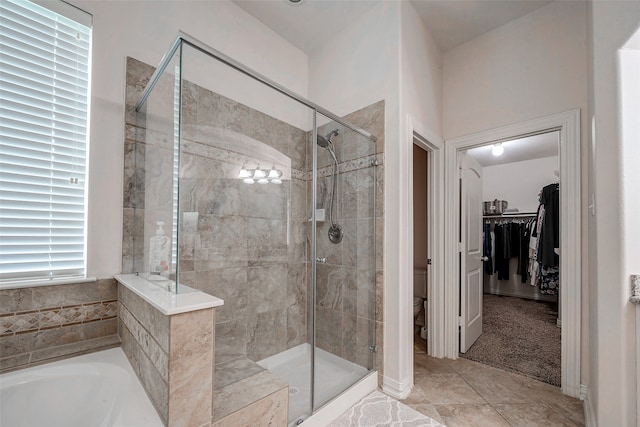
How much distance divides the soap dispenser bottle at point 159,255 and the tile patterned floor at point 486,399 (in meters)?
1.77

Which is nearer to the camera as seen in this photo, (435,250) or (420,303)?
(435,250)

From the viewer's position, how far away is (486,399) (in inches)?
75.5

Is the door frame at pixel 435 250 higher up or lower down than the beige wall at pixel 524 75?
lower down

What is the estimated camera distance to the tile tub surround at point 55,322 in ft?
4.39

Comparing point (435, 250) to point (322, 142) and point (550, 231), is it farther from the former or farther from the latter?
point (550, 231)

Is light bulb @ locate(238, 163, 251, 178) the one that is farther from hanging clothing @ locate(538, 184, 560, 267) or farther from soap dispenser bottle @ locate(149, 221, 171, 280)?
hanging clothing @ locate(538, 184, 560, 267)

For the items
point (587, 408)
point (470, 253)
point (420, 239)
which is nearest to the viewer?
point (587, 408)

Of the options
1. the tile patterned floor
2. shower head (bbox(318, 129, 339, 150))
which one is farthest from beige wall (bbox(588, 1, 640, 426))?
shower head (bbox(318, 129, 339, 150))

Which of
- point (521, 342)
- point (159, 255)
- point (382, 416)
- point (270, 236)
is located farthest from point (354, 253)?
point (521, 342)

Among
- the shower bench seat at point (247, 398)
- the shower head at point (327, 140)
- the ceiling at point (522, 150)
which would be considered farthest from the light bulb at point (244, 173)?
the ceiling at point (522, 150)

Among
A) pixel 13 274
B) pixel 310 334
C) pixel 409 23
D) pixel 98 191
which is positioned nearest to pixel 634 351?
pixel 310 334

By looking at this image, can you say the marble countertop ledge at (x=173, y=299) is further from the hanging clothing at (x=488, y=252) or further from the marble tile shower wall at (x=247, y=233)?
the hanging clothing at (x=488, y=252)

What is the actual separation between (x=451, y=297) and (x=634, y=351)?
1.28 metres

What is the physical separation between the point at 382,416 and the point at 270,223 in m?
1.45
